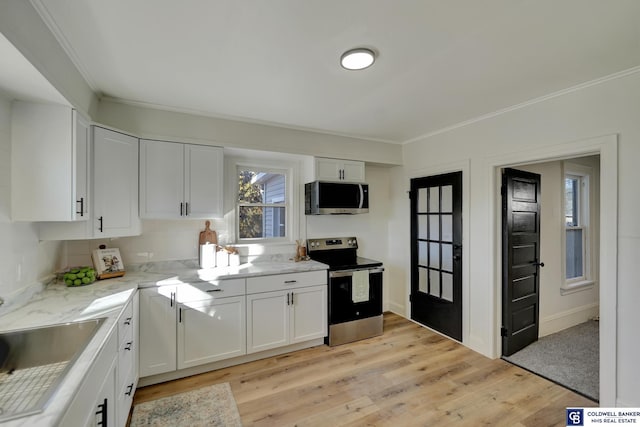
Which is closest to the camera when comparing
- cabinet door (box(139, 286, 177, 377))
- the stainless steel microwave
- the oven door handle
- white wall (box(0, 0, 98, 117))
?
white wall (box(0, 0, 98, 117))

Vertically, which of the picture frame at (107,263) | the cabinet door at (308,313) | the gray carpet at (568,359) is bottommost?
the gray carpet at (568,359)

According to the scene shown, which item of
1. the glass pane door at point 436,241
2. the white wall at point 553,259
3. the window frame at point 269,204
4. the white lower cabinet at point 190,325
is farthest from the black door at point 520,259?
the white lower cabinet at point 190,325

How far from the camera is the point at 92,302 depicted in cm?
179

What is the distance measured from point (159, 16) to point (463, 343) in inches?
154

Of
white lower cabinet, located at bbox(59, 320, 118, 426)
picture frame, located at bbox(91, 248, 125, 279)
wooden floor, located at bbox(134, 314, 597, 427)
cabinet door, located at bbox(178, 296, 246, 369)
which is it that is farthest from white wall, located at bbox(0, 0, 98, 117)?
wooden floor, located at bbox(134, 314, 597, 427)

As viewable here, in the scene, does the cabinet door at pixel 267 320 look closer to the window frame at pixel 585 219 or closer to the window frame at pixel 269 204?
the window frame at pixel 269 204

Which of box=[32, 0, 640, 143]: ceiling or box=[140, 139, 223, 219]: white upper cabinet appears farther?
box=[140, 139, 223, 219]: white upper cabinet

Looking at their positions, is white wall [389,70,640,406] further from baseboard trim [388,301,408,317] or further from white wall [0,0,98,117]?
white wall [0,0,98,117]

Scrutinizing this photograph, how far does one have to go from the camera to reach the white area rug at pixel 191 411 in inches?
77.5

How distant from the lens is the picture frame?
2409 mm

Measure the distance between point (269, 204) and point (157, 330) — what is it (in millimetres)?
1777

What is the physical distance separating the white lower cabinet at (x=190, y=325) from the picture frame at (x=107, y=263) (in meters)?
0.40

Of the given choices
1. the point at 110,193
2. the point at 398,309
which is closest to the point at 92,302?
the point at 110,193

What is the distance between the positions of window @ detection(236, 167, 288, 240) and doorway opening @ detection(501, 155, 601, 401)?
8.31 feet
